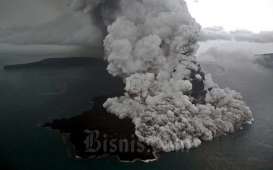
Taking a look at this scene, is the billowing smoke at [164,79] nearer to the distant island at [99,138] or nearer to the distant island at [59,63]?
the distant island at [99,138]

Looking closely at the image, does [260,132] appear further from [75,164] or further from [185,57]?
[75,164]

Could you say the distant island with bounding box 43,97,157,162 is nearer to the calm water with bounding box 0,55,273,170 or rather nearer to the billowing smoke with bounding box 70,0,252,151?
the calm water with bounding box 0,55,273,170

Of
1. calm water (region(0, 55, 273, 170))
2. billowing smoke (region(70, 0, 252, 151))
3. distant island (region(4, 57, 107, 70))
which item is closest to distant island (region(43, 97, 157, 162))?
calm water (region(0, 55, 273, 170))

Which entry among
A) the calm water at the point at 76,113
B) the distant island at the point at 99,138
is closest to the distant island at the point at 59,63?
the calm water at the point at 76,113

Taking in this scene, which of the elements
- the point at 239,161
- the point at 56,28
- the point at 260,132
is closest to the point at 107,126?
the point at 56,28

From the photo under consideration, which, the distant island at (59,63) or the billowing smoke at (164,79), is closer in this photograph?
the distant island at (59,63)

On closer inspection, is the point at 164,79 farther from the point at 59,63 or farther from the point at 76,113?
the point at 59,63

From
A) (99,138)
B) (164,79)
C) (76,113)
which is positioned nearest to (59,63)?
(76,113)
